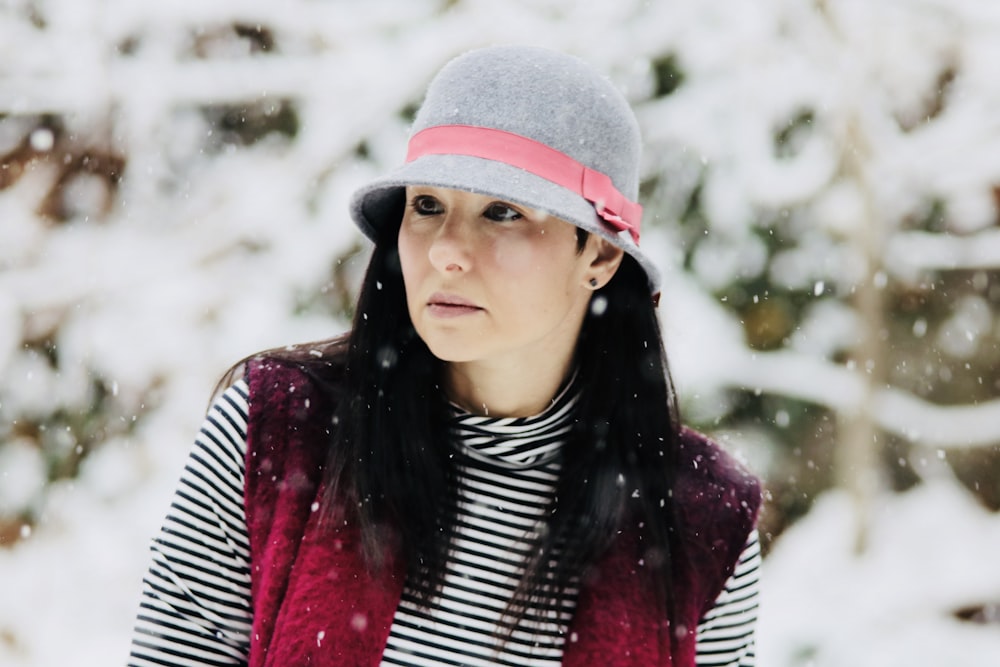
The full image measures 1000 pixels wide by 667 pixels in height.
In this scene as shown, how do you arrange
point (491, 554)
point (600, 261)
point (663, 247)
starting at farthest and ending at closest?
point (663, 247) < point (600, 261) < point (491, 554)

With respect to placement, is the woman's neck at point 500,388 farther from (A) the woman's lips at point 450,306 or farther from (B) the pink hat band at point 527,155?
(B) the pink hat band at point 527,155

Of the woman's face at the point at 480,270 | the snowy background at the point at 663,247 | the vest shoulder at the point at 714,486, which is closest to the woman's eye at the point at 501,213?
the woman's face at the point at 480,270

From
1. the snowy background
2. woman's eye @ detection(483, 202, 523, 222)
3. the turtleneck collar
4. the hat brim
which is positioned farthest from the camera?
the snowy background

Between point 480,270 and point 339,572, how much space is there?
0.49 meters

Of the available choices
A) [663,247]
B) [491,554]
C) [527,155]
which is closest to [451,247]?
[527,155]

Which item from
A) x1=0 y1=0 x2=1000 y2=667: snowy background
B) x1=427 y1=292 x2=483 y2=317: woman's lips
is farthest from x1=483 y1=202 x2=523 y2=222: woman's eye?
x1=0 y1=0 x2=1000 y2=667: snowy background

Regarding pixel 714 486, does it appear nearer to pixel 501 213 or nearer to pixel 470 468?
pixel 470 468

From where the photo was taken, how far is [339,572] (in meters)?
1.35

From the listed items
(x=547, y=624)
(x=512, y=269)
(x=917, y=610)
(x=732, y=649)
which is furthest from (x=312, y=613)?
(x=917, y=610)

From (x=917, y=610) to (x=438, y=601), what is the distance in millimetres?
4002

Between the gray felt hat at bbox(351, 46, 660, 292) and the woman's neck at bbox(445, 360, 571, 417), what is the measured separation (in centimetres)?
27

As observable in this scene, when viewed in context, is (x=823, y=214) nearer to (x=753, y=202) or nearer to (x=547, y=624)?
(x=753, y=202)

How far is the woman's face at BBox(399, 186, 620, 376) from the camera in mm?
1375

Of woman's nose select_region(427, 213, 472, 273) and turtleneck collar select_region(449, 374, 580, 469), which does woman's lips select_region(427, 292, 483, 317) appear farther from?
turtleneck collar select_region(449, 374, 580, 469)
